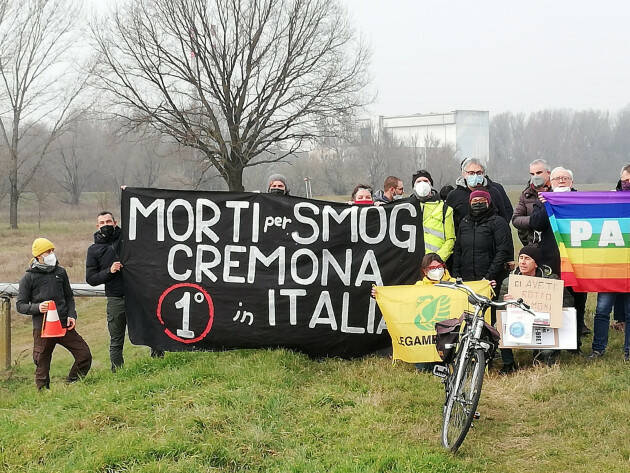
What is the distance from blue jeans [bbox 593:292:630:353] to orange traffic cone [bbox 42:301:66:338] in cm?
592

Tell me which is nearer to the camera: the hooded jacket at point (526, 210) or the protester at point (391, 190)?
the hooded jacket at point (526, 210)

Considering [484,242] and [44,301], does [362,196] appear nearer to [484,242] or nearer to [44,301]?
[484,242]

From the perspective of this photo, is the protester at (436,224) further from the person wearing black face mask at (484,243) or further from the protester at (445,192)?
the protester at (445,192)

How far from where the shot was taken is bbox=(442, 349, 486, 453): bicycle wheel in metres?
5.34

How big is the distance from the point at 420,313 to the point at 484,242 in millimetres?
1111

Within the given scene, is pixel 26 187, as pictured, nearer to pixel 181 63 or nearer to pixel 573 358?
pixel 181 63

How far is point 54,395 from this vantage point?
289 inches

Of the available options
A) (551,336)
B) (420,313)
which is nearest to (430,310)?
(420,313)

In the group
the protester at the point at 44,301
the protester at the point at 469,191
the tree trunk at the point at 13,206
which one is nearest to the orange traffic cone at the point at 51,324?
the protester at the point at 44,301

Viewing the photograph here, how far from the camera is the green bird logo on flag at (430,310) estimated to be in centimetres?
755

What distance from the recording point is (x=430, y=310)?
7582mm

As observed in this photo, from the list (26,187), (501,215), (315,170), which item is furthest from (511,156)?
(501,215)

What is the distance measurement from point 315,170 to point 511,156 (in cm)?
3965

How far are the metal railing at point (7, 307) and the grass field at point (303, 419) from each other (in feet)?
11.1
